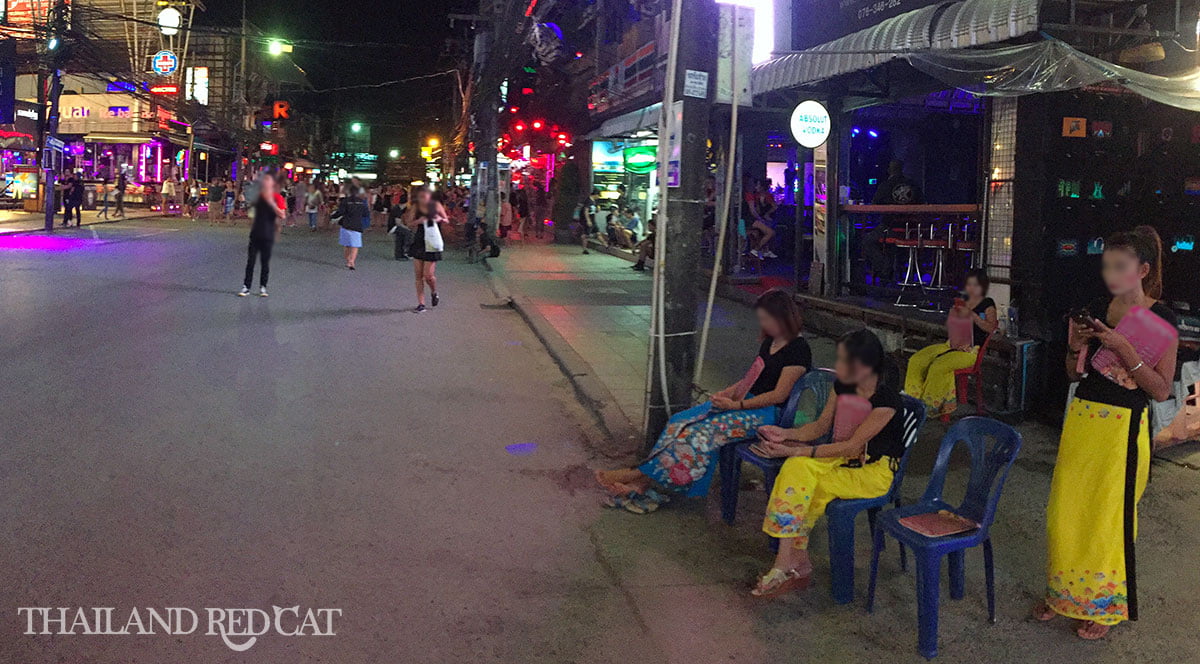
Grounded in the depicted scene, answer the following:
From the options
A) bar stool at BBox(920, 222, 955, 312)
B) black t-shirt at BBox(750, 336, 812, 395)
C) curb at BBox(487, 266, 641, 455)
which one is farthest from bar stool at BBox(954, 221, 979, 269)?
black t-shirt at BBox(750, 336, 812, 395)

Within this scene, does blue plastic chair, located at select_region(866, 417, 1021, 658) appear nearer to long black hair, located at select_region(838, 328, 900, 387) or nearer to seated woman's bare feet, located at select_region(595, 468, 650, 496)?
seated woman's bare feet, located at select_region(595, 468, 650, 496)

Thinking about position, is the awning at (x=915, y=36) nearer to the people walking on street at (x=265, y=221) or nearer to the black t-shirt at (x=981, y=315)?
the black t-shirt at (x=981, y=315)

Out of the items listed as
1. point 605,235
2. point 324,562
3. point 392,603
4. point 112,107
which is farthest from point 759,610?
point 112,107

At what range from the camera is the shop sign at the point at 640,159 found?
26816 mm

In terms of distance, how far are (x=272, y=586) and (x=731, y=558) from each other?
7.26 ft

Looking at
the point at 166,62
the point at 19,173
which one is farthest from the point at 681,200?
the point at 19,173

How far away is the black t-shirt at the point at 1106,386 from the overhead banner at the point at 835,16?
659 centimetres

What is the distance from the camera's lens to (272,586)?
4.40 m

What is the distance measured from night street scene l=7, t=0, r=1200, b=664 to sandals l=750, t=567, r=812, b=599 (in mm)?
16

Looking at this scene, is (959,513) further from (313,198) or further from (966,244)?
(966,244)

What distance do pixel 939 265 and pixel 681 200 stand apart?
5885 mm

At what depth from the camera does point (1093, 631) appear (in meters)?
4.05

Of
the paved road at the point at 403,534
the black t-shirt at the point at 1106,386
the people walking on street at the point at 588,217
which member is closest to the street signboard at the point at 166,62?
the people walking on street at the point at 588,217

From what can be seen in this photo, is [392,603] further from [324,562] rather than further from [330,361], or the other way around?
[330,361]
